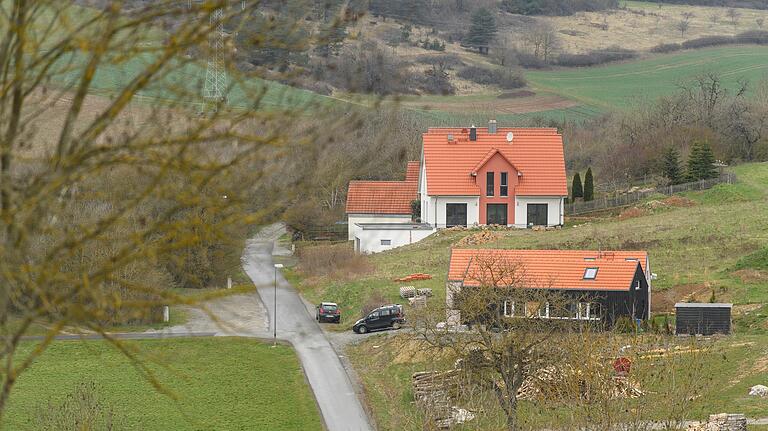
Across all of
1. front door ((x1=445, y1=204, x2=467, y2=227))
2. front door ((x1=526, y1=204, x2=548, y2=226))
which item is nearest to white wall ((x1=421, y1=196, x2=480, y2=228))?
front door ((x1=445, y1=204, x2=467, y2=227))

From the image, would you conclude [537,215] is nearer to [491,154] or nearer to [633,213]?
[491,154]

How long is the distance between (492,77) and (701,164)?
45259 mm

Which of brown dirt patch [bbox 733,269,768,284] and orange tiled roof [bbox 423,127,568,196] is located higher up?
orange tiled roof [bbox 423,127,568,196]

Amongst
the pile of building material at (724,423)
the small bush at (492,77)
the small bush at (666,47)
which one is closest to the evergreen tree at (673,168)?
the pile of building material at (724,423)

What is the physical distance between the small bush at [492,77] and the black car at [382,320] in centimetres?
6428

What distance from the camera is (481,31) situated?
108 meters

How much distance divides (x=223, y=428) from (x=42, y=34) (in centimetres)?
1945

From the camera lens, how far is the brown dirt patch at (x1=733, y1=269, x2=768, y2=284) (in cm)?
3225

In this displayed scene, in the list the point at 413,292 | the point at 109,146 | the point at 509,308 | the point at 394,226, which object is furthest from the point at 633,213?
the point at 109,146

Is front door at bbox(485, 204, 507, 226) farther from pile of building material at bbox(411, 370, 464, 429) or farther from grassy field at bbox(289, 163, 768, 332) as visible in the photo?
pile of building material at bbox(411, 370, 464, 429)

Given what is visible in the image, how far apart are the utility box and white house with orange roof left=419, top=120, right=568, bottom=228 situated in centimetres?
2142

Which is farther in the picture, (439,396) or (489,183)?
(489,183)

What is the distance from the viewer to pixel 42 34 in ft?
14.2

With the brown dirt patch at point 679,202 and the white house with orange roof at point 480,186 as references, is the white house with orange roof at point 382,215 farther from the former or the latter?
the brown dirt patch at point 679,202
